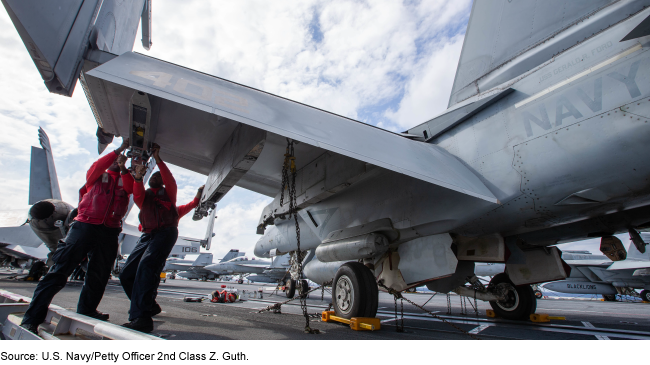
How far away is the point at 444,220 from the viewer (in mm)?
3703

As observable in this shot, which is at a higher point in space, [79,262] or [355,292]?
[79,262]

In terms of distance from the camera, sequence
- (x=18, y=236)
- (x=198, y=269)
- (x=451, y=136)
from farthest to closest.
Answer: (x=198, y=269) → (x=18, y=236) → (x=451, y=136)

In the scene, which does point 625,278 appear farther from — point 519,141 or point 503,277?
point 519,141

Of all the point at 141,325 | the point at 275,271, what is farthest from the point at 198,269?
the point at 141,325

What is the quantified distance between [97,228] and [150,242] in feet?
A: 1.85

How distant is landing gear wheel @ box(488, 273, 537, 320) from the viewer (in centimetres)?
546

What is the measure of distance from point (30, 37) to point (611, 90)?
14.4ft

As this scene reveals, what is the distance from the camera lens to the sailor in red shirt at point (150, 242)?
2.77 meters

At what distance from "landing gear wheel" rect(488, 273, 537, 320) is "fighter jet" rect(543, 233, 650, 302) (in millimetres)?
14214

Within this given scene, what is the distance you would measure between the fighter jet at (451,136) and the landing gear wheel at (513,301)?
0.23 ft

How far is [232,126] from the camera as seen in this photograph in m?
4.16

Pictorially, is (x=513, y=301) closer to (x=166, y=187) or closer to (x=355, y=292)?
(x=355, y=292)

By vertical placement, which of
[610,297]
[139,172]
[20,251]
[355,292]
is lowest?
[610,297]
